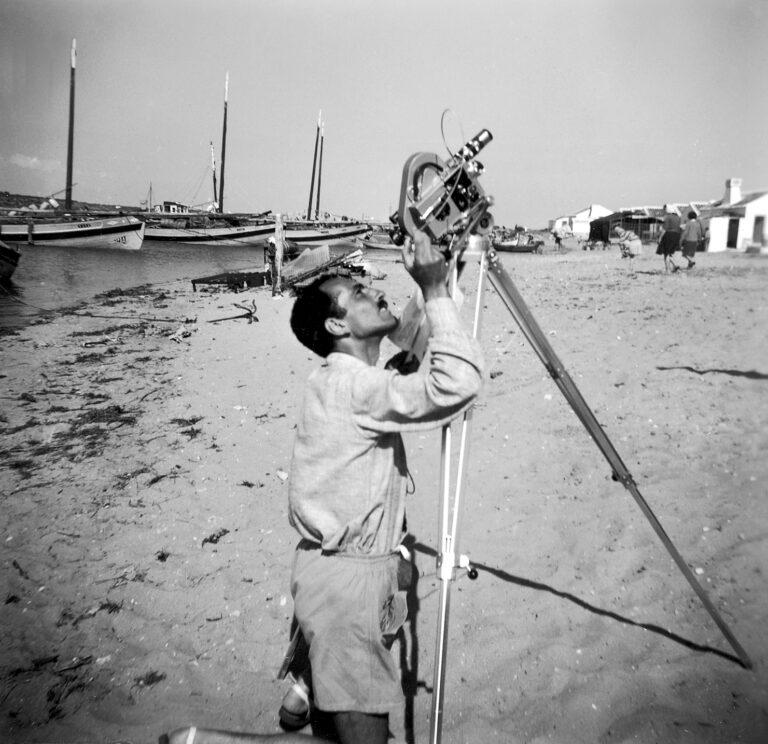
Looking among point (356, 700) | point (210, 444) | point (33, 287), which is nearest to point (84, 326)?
point (210, 444)

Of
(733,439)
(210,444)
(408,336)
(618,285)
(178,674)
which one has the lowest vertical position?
(178,674)

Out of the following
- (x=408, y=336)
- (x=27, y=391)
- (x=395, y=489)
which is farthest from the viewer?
(x=27, y=391)

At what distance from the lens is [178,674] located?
2.69 metres

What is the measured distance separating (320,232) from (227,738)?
47.1m

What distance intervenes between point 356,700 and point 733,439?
163 inches

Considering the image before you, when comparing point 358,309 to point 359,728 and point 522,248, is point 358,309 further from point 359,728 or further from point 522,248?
point 522,248

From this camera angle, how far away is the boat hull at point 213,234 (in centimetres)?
4238

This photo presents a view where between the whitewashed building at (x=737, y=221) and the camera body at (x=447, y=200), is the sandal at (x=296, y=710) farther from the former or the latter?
the whitewashed building at (x=737, y=221)

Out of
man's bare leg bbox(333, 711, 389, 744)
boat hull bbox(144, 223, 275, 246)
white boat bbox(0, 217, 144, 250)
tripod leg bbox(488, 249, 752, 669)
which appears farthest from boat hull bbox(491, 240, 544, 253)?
man's bare leg bbox(333, 711, 389, 744)

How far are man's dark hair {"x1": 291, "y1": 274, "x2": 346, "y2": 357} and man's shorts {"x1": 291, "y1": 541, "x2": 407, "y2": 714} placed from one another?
0.74 m

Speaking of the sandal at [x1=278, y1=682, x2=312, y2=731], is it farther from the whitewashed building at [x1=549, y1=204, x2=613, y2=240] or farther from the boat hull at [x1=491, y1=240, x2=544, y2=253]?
the whitewashed building at [x1=549, y1=204, x2=613, y2=240]

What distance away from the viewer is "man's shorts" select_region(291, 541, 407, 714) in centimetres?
162

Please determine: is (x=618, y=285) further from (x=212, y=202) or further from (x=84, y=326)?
(x=212, y=202)

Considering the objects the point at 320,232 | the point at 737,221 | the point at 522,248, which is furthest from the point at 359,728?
the point at 320,232
